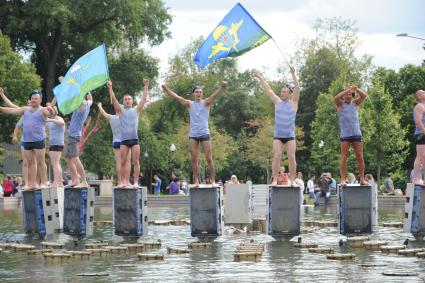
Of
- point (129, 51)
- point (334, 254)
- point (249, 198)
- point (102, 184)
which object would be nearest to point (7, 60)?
point (102, 184)

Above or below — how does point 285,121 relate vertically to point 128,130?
above

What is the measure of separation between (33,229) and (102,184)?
38842 millimetres

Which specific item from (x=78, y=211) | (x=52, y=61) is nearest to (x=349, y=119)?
(x=78, y=211)

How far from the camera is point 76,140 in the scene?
2434 centimetres

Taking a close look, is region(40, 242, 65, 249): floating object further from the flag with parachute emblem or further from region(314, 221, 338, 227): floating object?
region(314, 221, 338, 227): floating object

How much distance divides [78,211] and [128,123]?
2.46 meters

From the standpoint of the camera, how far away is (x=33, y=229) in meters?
24.1

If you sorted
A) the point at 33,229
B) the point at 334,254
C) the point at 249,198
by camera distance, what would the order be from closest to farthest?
1. the point at 334,254
2. the point at 33,229
3. the point at 249,198

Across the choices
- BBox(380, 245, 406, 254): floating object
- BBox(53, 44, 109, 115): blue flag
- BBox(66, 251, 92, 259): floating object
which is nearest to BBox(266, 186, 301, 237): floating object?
BBox(380, 245, 406, 254): floating object

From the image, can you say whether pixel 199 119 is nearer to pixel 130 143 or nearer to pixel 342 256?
pixel 130 143

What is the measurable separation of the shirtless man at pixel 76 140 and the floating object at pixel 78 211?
402mm

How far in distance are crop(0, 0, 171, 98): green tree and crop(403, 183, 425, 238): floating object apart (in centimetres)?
4314

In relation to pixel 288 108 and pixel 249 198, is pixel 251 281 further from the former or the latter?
pixel 249 198

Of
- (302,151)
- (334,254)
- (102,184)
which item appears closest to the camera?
(334,254)
